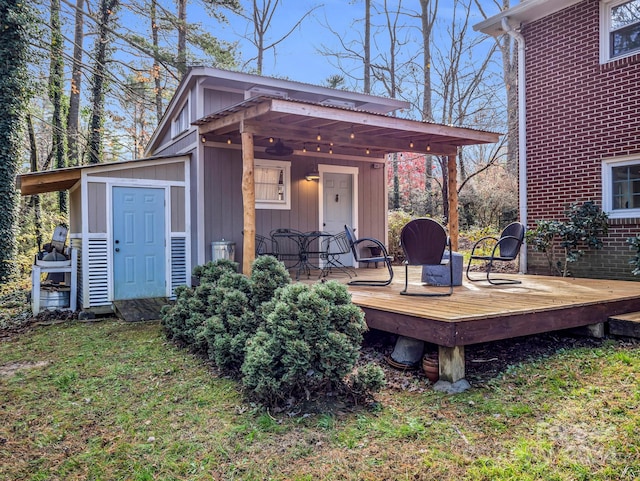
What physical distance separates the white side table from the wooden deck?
4639mm

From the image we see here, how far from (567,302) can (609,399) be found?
134 centimetres

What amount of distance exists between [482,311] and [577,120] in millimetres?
5079

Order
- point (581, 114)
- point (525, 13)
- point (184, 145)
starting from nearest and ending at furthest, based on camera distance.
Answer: point (581, 114) → point (525, 13) → point (184, 145)

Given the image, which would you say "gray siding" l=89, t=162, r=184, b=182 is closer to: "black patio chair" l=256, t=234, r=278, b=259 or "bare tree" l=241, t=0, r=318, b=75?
"black patio chair" l=256, t=234, r=278, b=259

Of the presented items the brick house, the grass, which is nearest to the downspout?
the brick house

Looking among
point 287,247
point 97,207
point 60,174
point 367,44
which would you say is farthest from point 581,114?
point 367,44

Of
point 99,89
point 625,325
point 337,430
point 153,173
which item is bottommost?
point 337,430

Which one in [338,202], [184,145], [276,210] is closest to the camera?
[276,210]

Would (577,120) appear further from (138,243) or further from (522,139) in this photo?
(138,243)

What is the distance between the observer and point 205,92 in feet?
24.1

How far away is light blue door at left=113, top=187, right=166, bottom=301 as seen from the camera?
688 centimetres

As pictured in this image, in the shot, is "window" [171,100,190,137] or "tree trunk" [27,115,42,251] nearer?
"window" [171,100,190,137]

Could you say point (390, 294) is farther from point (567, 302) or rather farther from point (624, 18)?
point (624, 18)

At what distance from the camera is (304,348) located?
309cm
